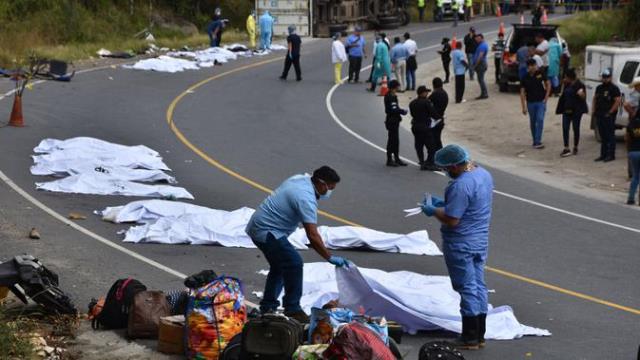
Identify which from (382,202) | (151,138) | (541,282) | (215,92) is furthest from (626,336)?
(215,92)

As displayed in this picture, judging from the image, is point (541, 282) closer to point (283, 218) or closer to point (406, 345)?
point (406, 345)

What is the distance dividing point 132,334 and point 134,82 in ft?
81.4

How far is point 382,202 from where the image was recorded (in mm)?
19281

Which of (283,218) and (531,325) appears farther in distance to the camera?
(531,325)

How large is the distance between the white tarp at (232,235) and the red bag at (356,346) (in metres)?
6.09

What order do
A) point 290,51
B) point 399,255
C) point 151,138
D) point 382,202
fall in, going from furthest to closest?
1. point 290,51
2. point 151,138
3. point 382,202
4. point 399,255

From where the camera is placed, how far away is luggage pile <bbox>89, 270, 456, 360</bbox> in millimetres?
9562

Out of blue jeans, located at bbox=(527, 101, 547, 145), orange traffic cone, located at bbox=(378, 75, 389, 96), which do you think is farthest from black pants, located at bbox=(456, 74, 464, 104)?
blue jeans, located at bbox=(527, 101, 547, 145)

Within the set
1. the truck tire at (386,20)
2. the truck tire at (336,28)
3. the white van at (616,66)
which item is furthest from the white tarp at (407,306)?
the truck tire at (386,20)

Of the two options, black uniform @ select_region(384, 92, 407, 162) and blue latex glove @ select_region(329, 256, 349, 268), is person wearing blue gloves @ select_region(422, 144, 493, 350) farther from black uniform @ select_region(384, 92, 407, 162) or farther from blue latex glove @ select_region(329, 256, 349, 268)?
black uniform @ select_region(384, 92, 407, 162)

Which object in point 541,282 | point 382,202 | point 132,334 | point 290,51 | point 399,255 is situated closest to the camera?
point 132,334

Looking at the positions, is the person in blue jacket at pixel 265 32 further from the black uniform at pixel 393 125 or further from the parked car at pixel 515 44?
the black uniform at pixel 393 125

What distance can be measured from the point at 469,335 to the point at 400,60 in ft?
84.1

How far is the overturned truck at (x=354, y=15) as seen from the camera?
176ft
